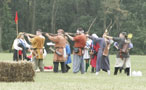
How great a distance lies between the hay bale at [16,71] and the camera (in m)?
12.7

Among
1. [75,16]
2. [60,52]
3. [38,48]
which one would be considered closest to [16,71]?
[60,52]

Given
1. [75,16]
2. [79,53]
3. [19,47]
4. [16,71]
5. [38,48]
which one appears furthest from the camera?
[75,16]

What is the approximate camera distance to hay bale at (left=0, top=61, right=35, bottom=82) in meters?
12.7

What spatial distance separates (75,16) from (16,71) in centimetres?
5165

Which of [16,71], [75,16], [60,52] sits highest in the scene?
[16,71]

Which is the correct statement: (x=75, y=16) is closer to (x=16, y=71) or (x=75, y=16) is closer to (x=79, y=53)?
(x=79, y=53)

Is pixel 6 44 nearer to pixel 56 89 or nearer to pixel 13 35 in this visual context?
pixel 13 35

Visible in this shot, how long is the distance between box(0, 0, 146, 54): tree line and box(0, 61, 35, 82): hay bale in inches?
1815

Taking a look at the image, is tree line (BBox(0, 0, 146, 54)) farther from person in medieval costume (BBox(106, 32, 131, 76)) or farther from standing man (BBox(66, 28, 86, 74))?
person in medieval costume (BBox(106, 32, 131, 76))

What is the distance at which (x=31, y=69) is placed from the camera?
12867mm

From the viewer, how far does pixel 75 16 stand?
64188 millimetres

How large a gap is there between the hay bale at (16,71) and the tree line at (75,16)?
46091 mm

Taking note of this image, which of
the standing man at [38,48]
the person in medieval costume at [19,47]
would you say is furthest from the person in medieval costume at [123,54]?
the person in medieval costume at [19,47]

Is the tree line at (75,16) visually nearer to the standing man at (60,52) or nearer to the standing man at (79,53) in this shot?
the standing man at (60,52)
